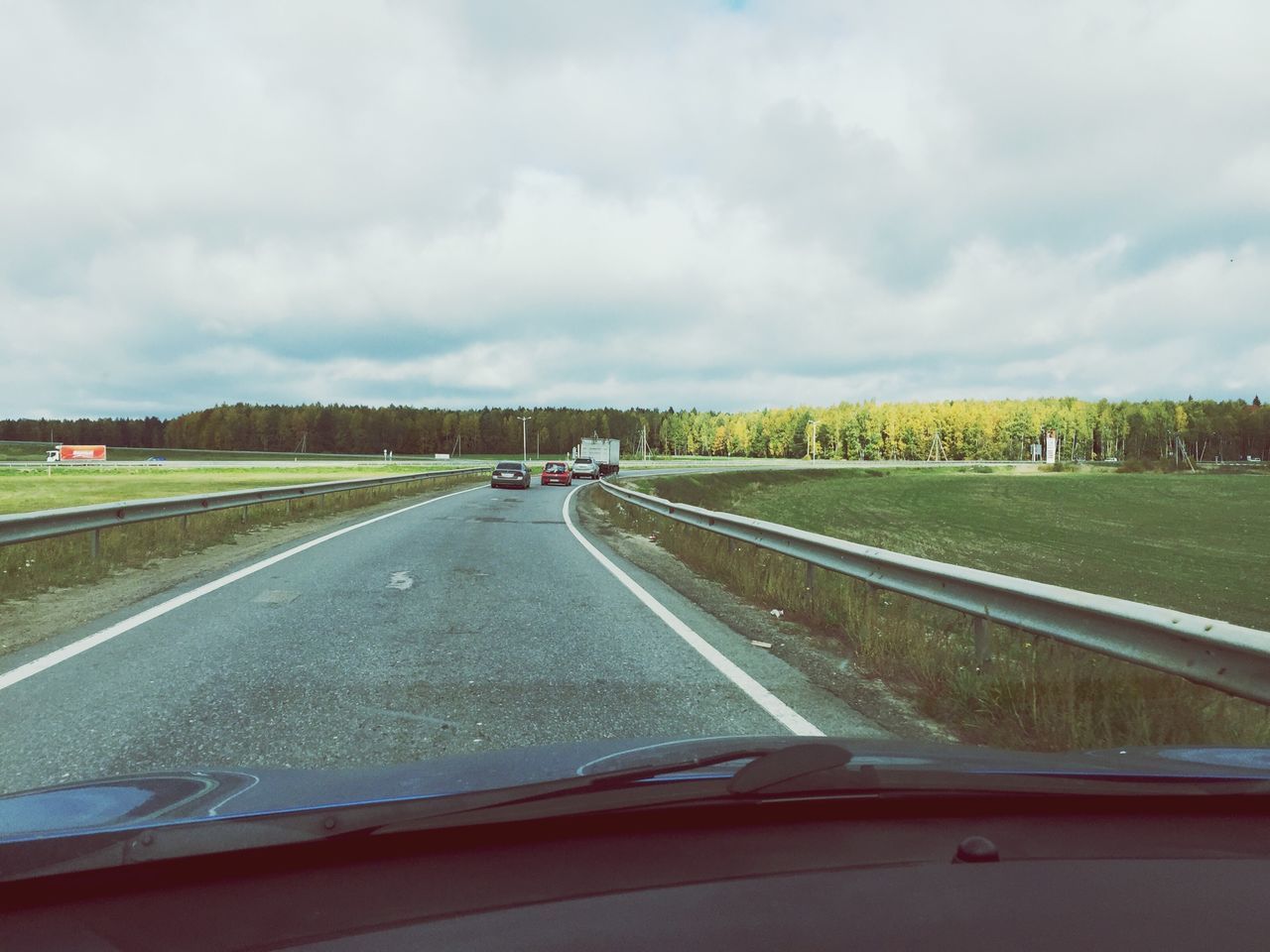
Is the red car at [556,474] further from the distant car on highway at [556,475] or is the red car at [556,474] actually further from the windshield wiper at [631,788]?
the windshield wiper at [631,788]

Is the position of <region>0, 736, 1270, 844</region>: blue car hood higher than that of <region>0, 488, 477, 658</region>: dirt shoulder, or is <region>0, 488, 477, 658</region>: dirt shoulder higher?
<region>0, 736, 1270, 844</region>: blue car hood

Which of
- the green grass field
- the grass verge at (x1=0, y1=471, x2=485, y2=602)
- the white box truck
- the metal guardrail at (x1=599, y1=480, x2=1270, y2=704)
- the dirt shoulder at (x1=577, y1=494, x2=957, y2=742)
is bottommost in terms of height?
the green grass field

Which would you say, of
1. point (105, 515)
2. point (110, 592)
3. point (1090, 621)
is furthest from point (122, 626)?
point (1090, 621)

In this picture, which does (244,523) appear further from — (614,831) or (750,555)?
(614,831)

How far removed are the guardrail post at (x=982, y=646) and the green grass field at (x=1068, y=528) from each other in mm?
10262

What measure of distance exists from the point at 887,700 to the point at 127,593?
7.90m

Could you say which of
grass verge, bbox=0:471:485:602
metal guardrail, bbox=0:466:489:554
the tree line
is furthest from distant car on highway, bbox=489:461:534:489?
the tree line

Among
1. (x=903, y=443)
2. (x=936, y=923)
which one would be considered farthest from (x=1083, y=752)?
(x=903, y=443)

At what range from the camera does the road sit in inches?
165

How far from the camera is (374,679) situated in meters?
5.50

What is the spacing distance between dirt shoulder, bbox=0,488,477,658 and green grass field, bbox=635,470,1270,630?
1376cm

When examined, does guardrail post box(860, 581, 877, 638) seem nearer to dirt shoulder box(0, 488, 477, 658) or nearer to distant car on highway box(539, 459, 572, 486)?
dirt shoulder box(0, 488, 477, 658)

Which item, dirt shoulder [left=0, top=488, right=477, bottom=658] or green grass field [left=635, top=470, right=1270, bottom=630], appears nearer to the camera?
dirt shoulder [left=0, top=488, right=477, bottom=658]

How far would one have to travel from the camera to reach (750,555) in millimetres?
11602
